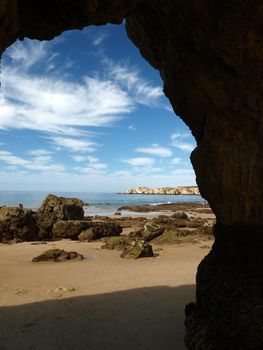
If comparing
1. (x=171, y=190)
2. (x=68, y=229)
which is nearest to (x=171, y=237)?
(x=68, y=229)

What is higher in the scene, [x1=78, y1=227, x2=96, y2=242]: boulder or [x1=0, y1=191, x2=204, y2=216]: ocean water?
[x1=0, y1=191, x2=204, y2=216]: ocean water

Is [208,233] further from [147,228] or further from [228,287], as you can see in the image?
[228,287]

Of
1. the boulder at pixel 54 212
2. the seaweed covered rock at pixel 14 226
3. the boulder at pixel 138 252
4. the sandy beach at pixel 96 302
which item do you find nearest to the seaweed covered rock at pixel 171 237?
the boulder at pixel 138 252

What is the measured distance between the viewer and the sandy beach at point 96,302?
6.55 meters

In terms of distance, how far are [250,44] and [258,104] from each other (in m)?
0.84

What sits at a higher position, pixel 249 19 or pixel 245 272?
pixel 249 19

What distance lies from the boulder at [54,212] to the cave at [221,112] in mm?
15973

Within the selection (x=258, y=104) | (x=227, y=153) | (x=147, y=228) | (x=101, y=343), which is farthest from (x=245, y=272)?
(x=147, y=228)

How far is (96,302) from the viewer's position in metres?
8.57

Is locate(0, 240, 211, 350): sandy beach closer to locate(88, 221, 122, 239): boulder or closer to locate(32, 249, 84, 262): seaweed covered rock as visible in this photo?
locate(32, 249, 84, 262): seaweed covered rock

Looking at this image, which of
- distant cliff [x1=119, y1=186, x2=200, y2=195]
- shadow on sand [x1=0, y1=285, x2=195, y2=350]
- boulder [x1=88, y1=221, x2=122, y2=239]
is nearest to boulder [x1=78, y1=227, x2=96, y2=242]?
boulder [x1=88, y1=221, x2=122, y2=239]

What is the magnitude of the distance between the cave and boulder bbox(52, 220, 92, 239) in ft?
48.6

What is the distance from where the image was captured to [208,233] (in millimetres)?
21016

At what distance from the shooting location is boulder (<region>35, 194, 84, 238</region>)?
21.1m
